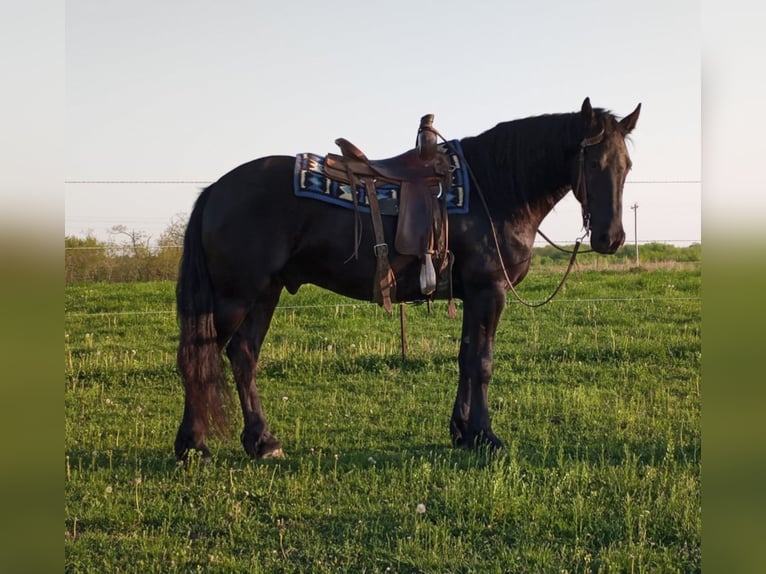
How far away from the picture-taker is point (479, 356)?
5.19m

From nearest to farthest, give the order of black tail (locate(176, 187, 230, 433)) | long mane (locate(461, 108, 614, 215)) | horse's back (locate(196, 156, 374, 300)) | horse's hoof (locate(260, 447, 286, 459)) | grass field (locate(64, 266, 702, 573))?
grass field (locate(64, 266, 702, 573))
black tail (locate(176, 187, 230, 433))
horse's back (locate(196, 156, 374, 300))
horse's hoof (locate(260, 447, 286, 459))
long mane (locate(461, 108, 614, 215))

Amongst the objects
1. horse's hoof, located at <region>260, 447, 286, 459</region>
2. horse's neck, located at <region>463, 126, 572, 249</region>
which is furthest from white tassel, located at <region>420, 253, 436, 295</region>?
horse's hoof, located at <region>260, 447, 286, 459</region>

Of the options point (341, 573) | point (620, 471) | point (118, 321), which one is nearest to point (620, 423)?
point (620, 471)

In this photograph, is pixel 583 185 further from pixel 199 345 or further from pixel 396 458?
pixel 199 345

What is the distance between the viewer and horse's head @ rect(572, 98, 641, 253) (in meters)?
4.88

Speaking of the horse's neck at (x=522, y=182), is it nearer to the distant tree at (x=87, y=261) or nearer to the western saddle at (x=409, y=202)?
the western saddle at (x=409, y=202)

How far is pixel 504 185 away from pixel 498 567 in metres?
2.89

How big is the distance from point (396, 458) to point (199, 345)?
1.55m

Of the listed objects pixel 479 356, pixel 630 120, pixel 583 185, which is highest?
pixel 630 120

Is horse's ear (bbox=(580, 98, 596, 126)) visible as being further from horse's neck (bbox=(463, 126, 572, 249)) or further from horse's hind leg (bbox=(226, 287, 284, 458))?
horse's hind leg (bbox=(226, 287, 284, 458))

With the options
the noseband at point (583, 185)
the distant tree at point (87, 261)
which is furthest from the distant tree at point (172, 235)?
the noseband at point (583, 185)

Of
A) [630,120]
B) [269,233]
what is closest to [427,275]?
[269,233]

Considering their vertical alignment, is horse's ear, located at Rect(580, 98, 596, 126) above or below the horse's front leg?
above
